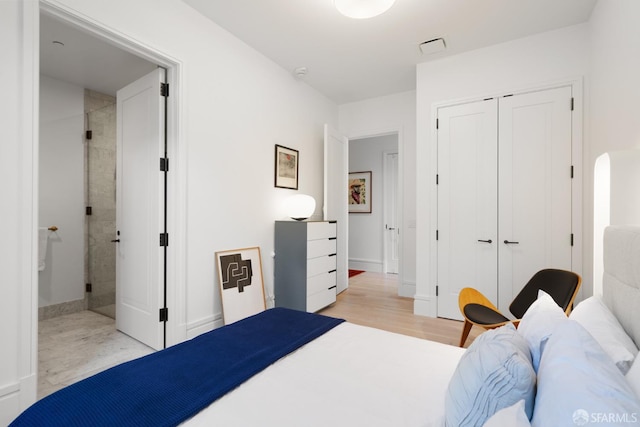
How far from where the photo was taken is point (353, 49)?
3162mm

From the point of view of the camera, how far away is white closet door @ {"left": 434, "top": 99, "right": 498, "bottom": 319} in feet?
10.1

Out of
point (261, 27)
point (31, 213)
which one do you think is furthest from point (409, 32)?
point (31, 213)

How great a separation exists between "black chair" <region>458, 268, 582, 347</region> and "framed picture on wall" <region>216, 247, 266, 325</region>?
1894 mm

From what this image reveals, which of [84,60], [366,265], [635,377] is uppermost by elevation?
[84,60]

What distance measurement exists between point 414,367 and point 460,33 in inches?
118

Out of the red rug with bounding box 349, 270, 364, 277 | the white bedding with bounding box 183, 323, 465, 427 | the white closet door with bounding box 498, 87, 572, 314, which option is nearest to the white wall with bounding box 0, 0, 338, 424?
the white bedding with bounding box 183, 323, 465, 427

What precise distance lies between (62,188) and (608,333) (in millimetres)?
4679

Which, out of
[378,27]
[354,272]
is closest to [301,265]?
[378,27]

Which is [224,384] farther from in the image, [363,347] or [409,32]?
[409,32]

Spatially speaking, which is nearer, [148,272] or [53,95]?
[148,272]

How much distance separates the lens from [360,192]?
6254 millimetres

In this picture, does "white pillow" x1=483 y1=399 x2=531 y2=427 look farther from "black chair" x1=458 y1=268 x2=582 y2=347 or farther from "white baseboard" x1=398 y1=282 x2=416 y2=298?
"white baseboard" x1=398 y1=282 x2=416 y2=298

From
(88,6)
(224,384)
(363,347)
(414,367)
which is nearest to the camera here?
(224,384)

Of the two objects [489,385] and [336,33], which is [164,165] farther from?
[489,385]
